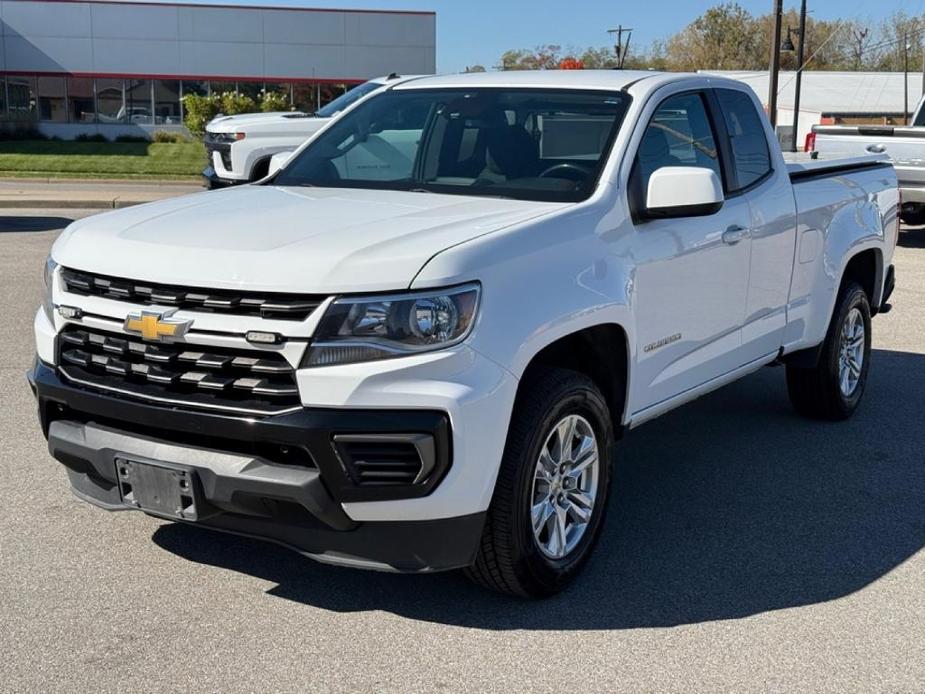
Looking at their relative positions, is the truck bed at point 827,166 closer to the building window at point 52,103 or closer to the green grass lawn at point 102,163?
the green grass lawn at point 102,163

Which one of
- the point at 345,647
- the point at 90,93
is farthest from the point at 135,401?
the point at 90,93

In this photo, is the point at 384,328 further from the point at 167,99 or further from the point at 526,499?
the point at 167,99

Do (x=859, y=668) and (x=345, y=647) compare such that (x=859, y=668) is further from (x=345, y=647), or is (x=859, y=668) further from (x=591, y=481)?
(x=345, y=647)

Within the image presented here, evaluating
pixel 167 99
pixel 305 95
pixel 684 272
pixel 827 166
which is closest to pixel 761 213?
pixel 684 272

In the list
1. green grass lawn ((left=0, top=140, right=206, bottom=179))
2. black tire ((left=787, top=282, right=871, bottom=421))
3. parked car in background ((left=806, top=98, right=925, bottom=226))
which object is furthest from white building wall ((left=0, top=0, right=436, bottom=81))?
black tire ((left=787, top=282, right=871, bottom=421))

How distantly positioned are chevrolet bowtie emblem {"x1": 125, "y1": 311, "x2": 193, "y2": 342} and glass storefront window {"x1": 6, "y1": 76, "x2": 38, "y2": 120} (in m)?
45.4

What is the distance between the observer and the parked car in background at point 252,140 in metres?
15.1

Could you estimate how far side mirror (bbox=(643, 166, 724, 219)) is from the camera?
455cm

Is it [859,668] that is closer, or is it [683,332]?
[859,668]

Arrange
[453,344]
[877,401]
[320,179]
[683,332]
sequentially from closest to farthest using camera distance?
1. [453,344]
2. [683,332]
3. [320,179]
4. [877,401]

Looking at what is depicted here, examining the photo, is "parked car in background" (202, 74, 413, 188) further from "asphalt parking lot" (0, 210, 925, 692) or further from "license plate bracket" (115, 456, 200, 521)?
"license plate bracket" (115, 456, 200, 521)

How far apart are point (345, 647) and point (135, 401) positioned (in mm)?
1051

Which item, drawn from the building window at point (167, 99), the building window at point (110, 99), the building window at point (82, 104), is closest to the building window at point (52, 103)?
the building window at point (82, 104)

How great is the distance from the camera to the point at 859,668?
382cm
